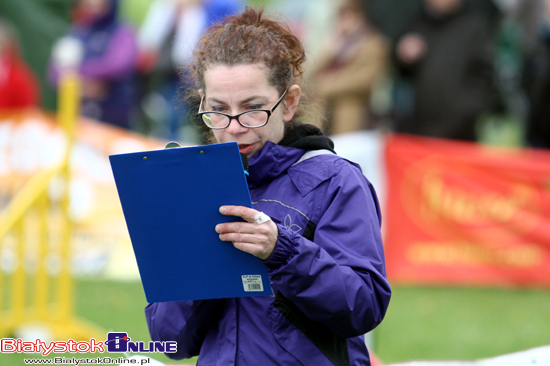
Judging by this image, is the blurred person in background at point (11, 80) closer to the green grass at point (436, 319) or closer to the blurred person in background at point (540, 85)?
the green grass at point (436, 319)

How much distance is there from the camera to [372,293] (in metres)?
1.92

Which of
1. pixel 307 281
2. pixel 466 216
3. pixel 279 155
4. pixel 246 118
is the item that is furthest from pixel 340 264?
pixel 466 216

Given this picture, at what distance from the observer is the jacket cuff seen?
1.82 m

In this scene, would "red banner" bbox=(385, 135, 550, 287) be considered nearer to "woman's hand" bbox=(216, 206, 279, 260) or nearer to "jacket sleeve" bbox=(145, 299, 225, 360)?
"jacket sleeve" bbox=(145, 299, 225, 360)

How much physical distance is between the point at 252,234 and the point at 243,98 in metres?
0.51

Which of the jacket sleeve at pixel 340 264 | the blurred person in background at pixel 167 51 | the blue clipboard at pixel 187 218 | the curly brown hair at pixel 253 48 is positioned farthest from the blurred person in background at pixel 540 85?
the blue clipboard at pixel 187 218

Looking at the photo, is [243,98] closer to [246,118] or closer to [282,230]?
[246,118]

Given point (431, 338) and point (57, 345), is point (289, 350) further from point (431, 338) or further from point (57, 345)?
point (431, 338)

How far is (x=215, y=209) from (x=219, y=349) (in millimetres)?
488

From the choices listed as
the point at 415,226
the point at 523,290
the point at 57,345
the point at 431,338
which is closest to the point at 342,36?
the point at 415,226

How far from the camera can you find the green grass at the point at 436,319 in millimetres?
4715

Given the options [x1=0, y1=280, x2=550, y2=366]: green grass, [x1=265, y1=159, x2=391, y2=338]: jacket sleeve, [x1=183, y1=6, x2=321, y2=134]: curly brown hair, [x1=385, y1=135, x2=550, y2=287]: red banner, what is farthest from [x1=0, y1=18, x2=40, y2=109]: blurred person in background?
[x1=265, y1=159, x2=391, y2=338]: jacket sleeve

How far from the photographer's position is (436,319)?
17.8 feet

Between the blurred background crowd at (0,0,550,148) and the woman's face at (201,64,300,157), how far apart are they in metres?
4.69
